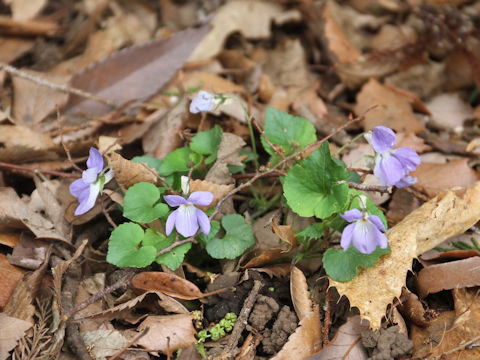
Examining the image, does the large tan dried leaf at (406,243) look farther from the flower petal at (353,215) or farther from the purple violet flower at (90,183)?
the purple violet flower at (90,183)

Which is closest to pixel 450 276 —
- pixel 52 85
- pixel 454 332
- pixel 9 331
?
pixel 454 332

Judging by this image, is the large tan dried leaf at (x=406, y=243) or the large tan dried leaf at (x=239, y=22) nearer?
the large tan dried leaf at (x=406, y=243)

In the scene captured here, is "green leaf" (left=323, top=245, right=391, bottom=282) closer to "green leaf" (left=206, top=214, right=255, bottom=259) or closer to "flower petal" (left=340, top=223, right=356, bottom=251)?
"flower petal" (left=340, top=223, right=356, bottom=251)

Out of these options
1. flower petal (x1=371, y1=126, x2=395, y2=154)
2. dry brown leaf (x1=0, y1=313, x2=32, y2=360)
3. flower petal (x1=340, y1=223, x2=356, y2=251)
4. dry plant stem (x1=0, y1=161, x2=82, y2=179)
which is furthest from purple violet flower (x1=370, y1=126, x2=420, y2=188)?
dry brown leaf (x1=0, y1=313, x2=32, y2=360)

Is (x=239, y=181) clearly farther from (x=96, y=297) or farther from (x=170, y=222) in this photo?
(x=96, y=297)

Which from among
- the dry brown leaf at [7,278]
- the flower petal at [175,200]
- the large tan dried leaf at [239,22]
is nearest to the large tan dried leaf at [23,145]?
the dry brown leaf at [7,278]

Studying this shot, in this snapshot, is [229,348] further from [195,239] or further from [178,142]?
[178,142]

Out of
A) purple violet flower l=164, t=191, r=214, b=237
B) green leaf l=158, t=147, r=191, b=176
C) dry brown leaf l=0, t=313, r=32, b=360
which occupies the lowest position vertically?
dry brown leaf l=0, t=313, r=32, b=360
